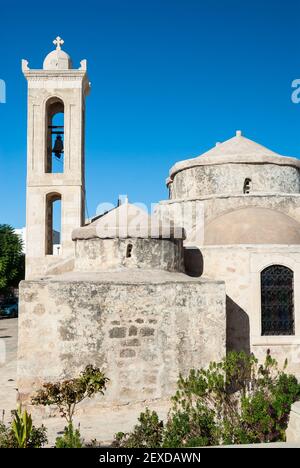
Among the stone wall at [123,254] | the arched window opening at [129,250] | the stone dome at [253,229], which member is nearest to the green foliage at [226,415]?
the stone wall at [123,254]

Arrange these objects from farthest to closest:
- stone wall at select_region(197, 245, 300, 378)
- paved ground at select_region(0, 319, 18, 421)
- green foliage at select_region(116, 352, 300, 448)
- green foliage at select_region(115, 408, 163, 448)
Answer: stone wall at select_region(197, 245, 300, 378) < paved ground at select_region(0, 319, 18, 421) < green foliage at select_region(116, 352, 300, 448) < green foliage at select_region(115, 408, 163, 448)

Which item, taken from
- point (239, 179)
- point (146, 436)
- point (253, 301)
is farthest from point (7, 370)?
point (239, 179)

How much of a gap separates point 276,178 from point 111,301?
6105 mm

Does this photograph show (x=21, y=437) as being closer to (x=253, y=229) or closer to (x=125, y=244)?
(x=125, y=244)

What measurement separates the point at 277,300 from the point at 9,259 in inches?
706

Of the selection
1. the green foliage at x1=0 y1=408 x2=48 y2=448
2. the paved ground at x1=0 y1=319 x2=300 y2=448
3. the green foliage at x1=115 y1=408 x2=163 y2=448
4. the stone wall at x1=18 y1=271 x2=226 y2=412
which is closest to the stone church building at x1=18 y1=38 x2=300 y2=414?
the stone wall at x1=18 y1=271 x2=226 y2=412

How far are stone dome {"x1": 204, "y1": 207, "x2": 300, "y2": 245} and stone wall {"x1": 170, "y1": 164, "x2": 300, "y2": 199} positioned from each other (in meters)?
1.49

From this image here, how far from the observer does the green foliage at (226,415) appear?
5.59m

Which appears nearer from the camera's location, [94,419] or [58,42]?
[94,419]

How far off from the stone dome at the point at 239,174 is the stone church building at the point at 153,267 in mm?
27

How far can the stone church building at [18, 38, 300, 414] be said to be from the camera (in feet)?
25.1

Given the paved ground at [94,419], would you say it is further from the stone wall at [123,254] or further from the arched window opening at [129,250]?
the arched window opening at [129,250]

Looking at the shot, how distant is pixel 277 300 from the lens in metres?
9.30

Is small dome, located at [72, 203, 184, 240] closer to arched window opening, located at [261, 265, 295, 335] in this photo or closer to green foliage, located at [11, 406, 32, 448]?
arched window opening, located at [261, 265, 295, 335]
